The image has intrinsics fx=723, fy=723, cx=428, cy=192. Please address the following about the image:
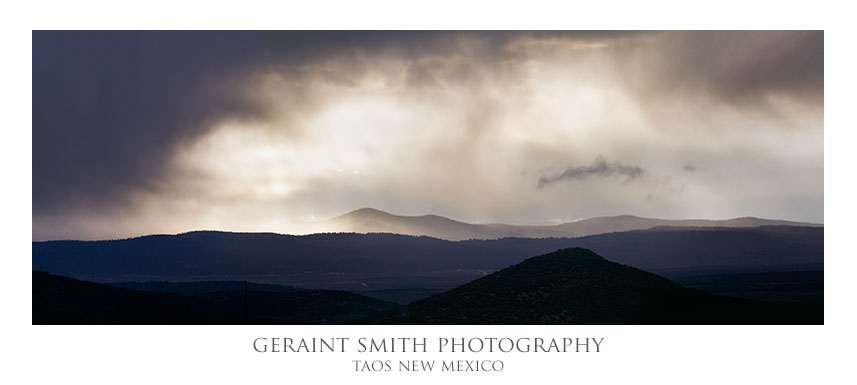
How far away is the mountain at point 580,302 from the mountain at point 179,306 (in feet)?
14.3

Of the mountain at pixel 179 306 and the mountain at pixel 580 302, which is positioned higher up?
the mountain at pixel 580 302

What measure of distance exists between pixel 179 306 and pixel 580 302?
14.9 meters

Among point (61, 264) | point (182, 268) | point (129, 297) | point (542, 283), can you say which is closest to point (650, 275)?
point (542, 283)

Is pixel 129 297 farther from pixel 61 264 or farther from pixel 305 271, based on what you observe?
pixel 61 264

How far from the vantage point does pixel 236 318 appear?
28.5m

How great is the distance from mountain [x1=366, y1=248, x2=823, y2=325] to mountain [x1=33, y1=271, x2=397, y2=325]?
4.37 meters

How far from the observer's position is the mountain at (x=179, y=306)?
24.5 m

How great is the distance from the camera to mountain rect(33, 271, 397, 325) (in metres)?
24.5

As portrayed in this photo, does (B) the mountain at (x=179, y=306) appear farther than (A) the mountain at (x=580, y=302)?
Yes

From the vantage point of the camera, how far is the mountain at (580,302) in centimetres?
2138

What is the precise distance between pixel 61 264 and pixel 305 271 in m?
19.6

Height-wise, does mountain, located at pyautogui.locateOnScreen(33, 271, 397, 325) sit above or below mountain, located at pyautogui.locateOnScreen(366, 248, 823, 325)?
below

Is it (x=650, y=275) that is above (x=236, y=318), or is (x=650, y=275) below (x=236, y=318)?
above
